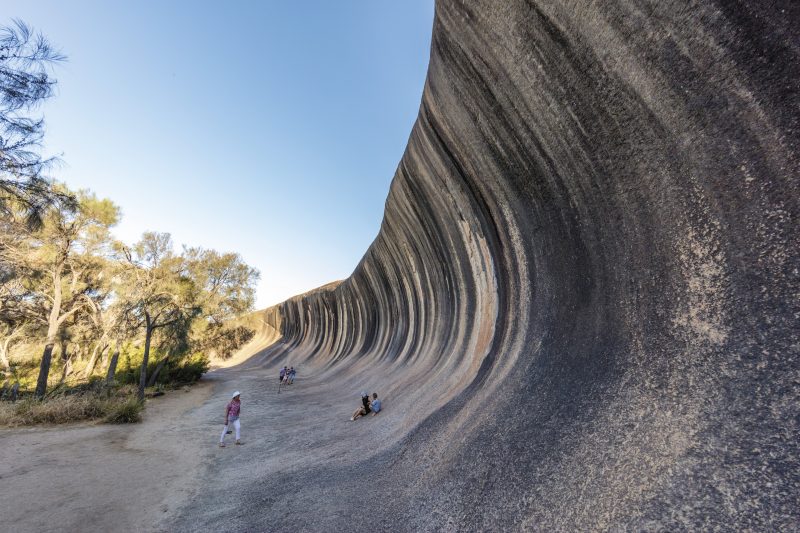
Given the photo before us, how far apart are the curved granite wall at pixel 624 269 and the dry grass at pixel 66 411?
9226 mm

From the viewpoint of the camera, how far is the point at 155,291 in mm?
19203

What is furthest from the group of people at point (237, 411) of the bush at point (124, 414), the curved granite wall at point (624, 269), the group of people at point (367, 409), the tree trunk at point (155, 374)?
the tree trunk at point (155, 374)

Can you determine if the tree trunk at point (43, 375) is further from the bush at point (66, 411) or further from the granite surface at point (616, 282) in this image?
the granite surface at point (616, 282)

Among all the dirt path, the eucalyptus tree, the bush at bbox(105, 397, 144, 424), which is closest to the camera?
the dirt path

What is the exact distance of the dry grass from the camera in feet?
31.5

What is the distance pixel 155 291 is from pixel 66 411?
1007cm

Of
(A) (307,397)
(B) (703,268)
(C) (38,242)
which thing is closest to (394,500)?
(B) (703,268)

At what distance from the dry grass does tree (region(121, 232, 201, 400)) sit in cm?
470

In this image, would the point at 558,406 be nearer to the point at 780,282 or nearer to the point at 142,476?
the point at 780,282

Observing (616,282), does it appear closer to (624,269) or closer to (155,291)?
(624,269)

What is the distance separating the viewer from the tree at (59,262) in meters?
14.0

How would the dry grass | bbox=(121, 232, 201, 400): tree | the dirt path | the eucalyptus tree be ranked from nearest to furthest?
the dirt path → the dry grass → bbox=(121, 232, 201, 400): tree → the eucalyptus tree

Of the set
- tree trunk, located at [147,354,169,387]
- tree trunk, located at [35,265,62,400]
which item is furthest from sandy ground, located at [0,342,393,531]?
tree trunk, located at [147,354,169,387]

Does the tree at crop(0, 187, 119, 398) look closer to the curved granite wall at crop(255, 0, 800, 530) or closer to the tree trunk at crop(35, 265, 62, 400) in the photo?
the tree trunk at crop(35, 265, 62, 400)
